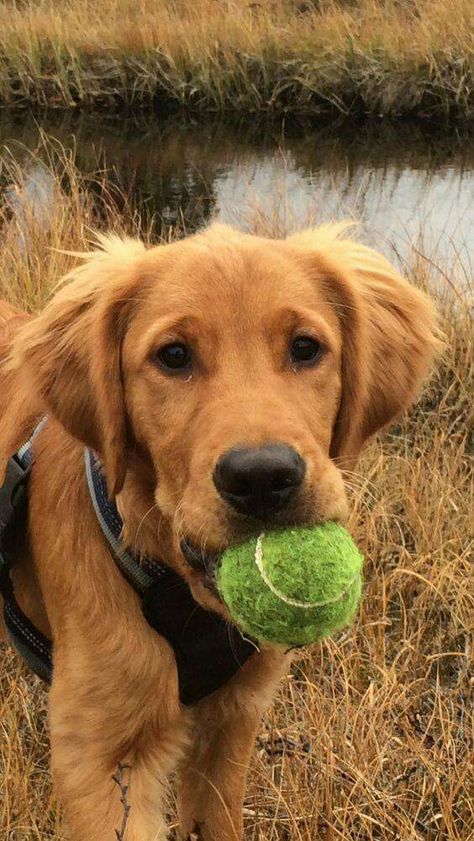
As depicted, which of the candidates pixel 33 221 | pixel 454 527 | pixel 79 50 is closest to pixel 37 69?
pixel 79 50

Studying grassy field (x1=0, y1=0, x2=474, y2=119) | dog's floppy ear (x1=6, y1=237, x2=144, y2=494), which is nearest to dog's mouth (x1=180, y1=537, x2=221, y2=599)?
dog's floppy ear (x1=6, y1=237, x2=144, y2=494)

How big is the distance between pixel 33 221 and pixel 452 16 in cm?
1014

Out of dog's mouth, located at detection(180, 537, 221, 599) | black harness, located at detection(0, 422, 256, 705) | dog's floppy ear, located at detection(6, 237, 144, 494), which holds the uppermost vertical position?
dog's floppy ear, located at detection(6, 237, 144, 494)

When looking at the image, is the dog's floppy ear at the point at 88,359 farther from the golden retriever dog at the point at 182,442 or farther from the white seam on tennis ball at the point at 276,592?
the white seam on tennis ball at the point at 276,592

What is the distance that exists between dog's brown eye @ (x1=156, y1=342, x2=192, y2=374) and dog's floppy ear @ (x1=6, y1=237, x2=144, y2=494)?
0.19 meters

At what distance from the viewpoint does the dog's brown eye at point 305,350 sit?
2010 mm

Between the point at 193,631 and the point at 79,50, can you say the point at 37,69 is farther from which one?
the point at 193,631

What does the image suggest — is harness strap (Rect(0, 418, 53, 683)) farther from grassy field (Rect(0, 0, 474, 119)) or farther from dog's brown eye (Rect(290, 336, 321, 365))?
grassy field (Rect(0, 0, 474, 119))

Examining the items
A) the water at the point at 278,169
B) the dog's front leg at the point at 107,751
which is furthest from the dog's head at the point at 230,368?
the water at the point at 278,169

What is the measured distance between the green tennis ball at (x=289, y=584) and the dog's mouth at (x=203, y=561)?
0.29 feet

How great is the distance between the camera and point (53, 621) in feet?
7.34

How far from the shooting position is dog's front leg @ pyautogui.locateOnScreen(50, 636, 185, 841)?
1998mm

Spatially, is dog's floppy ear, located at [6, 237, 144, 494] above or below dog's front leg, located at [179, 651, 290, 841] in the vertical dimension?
above

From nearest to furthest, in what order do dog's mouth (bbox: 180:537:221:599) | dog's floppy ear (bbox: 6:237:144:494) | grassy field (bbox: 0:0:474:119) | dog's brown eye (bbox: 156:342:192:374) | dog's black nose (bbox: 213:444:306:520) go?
dog's black nose (bbox: 213:444:306:520), dog's mouth (bbox: 180:537:221:599), dog's brown eye (bbox: 156:342:192:374), dog's floppy ear (bbox: 6:237:144:494), grassy field (bbox: 0:0:474:119)
